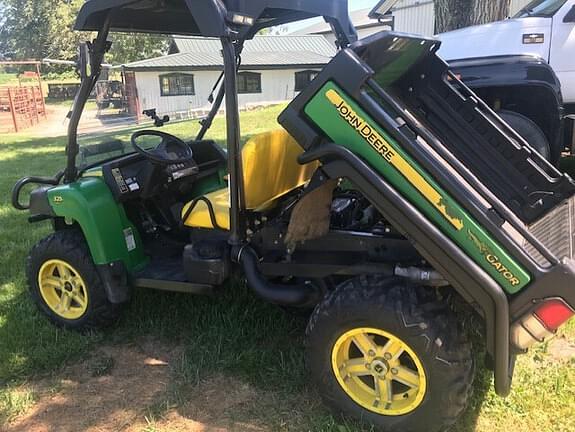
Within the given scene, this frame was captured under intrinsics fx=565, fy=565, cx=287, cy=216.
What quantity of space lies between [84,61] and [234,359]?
2017 mm

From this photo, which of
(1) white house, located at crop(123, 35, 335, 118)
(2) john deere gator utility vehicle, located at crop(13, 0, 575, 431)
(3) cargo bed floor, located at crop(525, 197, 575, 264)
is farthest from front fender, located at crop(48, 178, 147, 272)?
(3) cargo bed floor, located at crop(525, 197, 575, 264)

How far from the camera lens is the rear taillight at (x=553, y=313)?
2.23m

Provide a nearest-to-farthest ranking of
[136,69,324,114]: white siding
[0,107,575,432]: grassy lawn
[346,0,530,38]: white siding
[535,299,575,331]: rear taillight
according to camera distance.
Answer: [535,299,575,331]: rear taillight → [0,107,575,432]: grassy lawn → [136,69,324,114]: white siding → [346,0,530,38]: white siding

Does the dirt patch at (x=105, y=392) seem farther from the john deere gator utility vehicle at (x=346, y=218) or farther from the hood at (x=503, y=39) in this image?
the hood at (x=503, y=39)

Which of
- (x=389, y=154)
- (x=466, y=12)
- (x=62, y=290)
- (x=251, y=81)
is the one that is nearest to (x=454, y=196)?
(x=389, y=154)

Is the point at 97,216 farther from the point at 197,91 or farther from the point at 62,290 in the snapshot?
the point at 197,91

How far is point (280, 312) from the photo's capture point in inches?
152

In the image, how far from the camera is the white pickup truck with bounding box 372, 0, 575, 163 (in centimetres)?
497

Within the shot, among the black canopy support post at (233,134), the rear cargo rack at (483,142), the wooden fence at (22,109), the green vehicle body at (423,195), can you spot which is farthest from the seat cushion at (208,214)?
the wooden fence at (22,109)

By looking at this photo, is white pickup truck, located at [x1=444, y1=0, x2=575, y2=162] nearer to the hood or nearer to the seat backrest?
the hood

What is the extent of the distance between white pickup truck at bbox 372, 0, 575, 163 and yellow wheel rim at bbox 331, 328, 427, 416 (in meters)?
2.92

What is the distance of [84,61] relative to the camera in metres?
3.43

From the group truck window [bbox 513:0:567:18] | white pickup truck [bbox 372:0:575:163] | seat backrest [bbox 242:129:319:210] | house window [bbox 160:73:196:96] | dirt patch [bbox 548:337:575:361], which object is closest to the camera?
seat backrest [bbox 242:129:319:210]

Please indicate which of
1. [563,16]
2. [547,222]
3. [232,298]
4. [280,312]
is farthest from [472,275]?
[563,16]
